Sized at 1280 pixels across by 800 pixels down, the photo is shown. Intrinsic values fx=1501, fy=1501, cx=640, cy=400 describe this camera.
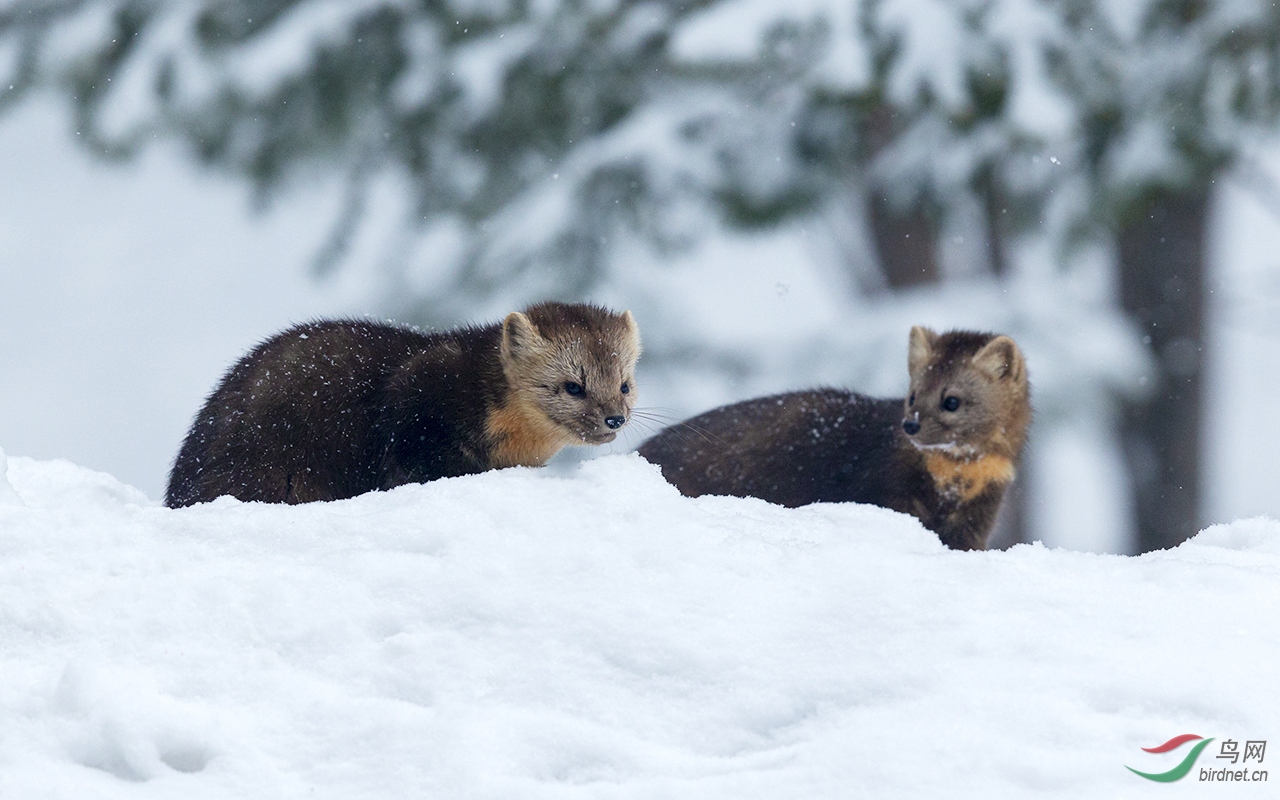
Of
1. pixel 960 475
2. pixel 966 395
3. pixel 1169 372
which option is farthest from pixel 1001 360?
pixel 1169 372

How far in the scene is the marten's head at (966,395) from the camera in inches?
277

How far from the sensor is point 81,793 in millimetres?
2967

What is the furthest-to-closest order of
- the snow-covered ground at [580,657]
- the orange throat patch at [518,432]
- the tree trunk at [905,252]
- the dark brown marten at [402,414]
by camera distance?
the tree trunk at [905,252] < the orange throat patch at [518,432] < the dark brown marten at [402,414] < the snow-covered ground at [580,657]

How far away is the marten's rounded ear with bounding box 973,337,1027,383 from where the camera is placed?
7.21 m

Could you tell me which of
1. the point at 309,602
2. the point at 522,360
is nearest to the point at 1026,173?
the point at 522,360

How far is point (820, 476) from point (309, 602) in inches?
157

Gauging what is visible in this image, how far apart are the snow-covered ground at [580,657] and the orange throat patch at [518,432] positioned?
1354 mm

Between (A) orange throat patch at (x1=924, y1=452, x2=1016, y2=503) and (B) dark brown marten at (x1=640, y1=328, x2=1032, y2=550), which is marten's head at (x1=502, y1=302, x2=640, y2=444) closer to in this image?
(B) dark brown marten at (x1=640, y1=328, x2=1032, y2=550)

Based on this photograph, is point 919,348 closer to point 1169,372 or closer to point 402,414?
point 402,414

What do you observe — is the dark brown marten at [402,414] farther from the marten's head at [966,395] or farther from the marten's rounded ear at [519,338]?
the marten's head at [966,395]

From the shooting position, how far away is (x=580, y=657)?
3.54 m


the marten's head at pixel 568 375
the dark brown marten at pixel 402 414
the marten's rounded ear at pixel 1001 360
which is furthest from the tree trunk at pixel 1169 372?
the dark brown marten at pixel 402 414

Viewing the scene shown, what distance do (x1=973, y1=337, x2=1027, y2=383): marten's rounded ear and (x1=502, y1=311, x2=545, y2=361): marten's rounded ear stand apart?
2389 millimetres

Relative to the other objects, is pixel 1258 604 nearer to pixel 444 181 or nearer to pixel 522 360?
pixel 522 360
